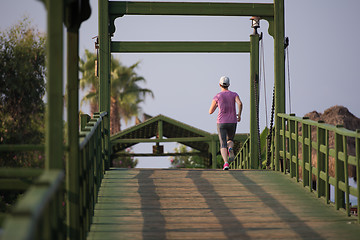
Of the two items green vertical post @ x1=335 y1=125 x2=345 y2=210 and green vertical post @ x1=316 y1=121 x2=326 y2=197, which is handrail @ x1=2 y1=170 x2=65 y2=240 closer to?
green vertical post @ x1=335 y1=125 x2=345 y2=210

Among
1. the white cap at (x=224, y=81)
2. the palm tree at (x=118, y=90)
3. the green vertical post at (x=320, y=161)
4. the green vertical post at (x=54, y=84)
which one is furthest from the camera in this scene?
the palm tree at (x=118, y=90)

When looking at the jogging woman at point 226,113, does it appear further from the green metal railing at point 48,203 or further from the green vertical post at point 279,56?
the green metal railing at point 48,203

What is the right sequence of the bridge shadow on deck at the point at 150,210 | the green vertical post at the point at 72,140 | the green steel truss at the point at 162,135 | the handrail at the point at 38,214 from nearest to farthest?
the handrail at the point at 38,214
the green vertical post at the point at 72,140
the bridge shadow on deck at the point at 150,210
the green steel truss at the point at 162,135

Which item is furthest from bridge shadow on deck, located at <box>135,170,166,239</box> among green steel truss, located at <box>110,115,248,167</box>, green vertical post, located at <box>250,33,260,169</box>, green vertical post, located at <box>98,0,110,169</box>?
green steel truss, located at <box>110,115,248,167</box>

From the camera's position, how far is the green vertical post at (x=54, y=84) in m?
4.68

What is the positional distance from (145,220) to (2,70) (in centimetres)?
2485

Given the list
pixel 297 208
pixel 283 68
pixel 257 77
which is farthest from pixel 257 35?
pixel 297 208

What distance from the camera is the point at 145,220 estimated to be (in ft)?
23.6

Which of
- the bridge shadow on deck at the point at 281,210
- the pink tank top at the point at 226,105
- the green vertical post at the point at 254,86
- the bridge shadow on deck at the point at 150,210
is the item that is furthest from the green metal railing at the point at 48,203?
the green vertical post at the point at 254,86

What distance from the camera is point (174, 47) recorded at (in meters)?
12.6

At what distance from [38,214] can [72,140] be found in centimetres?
270

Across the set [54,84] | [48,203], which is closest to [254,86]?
[54,84]

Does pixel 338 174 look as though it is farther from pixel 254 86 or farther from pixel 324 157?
pixel 254 86

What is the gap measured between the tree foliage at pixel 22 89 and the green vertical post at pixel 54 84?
77.1ft
